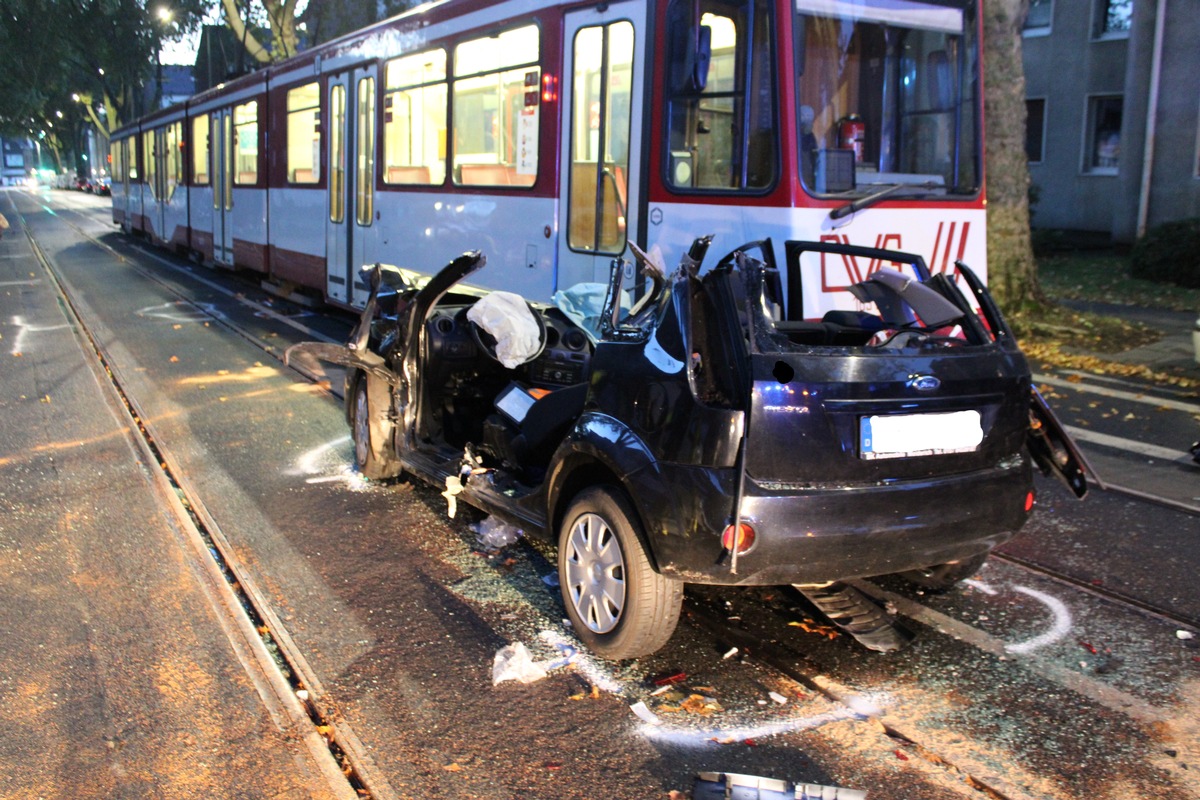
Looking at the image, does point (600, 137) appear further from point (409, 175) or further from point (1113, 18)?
point (1113, 18)

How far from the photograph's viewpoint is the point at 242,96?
17234 millimetres

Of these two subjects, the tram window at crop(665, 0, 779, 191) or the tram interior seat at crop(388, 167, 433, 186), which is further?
the tram interior seat at crop(388, 167, 433, 186)

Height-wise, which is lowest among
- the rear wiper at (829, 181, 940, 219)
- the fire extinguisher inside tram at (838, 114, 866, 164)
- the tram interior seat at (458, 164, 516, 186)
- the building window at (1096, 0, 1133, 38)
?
the rear wiper at (829, 181, 940, 219)

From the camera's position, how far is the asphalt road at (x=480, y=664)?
3340 mm

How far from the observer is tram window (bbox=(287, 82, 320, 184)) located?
13703 mm

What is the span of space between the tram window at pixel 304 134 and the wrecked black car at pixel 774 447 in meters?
10.1

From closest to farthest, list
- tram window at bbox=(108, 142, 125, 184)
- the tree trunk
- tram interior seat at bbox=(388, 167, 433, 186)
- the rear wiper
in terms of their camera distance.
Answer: the rear wiper → tram interior seat at bbox=(388, 167, 433, 186) → the tree trunk → tram window at bbox=(108, 142, 125, 184)

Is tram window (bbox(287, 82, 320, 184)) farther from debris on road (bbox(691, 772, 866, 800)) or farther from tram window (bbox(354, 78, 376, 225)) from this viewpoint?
debris on road (bbox(691, 772, 866, 800))

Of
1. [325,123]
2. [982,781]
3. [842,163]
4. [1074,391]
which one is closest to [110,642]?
[982,781]

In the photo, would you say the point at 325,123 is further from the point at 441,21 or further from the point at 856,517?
the point at 856,517

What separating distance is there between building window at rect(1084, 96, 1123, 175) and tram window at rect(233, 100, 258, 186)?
58.0 feet

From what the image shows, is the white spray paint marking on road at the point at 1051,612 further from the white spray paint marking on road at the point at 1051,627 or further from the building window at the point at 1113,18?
the building window at the point at 1113,18

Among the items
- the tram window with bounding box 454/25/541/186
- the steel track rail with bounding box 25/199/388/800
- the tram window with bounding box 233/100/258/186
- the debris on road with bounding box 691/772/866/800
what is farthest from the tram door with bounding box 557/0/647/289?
the tram window with bounding box 233/100/258/186

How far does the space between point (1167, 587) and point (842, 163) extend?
10.2 ft
